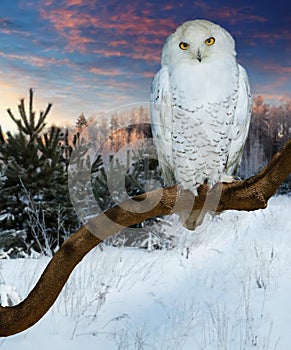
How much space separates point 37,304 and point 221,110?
1090 millimetres

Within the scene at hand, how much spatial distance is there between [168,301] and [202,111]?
181cm

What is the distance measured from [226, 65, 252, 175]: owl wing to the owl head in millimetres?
139

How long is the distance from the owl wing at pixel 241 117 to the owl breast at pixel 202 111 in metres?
0.04

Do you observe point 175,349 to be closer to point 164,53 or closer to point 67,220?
point 164,53

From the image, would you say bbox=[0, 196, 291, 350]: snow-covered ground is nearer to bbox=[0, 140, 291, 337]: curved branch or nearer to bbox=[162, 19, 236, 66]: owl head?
bbox=[0, 140, 291, 337]: curved branch

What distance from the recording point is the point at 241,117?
1.87 metres

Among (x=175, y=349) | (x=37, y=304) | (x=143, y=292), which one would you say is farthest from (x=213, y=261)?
(x=37, y=304)

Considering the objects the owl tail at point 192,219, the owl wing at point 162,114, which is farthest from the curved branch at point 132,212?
the owl wing at point 162,114

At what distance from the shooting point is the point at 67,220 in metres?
4.77

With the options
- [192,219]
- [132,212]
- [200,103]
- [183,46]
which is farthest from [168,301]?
[132,212]

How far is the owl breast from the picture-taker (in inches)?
68.7

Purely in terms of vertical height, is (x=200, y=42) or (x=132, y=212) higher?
(x=200, y=42)

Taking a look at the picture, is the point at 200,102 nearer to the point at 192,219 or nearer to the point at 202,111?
the point at 202,111

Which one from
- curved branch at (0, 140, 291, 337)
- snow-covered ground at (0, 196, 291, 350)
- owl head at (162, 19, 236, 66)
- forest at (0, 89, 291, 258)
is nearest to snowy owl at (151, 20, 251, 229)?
owl head at (162, 19, 236, 66)
